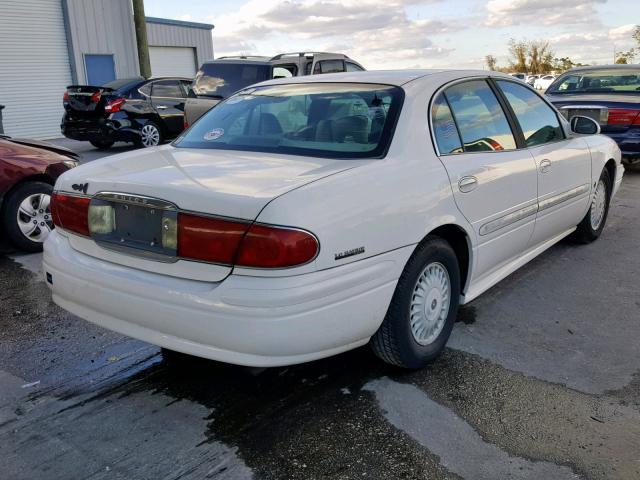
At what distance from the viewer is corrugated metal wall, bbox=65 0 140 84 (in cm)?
1922

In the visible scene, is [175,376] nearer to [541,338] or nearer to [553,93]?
[541,338]

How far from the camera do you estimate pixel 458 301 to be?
3.50 m

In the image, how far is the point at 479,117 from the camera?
3781mm

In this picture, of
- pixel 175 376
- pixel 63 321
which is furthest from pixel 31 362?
pixel 175 376

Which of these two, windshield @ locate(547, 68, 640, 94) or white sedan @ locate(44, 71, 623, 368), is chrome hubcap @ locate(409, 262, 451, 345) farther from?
windshield @ locate(547, 68, 640, 94)

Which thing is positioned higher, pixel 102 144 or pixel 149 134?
pixel 149 134

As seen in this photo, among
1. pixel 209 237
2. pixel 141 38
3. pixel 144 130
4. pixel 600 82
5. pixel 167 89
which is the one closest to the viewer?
pixel 209 237

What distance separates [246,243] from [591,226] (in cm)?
412

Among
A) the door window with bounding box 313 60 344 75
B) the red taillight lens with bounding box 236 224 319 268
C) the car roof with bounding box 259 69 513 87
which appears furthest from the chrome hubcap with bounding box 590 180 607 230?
the door window with bounding box 313 60 344 75

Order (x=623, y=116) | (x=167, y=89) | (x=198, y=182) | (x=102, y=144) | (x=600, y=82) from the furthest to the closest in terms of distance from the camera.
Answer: (x=102, y=144) < (x=167, y=89) < (x=600, y=82) < (x=623, y=116) < (x=198, y=182)

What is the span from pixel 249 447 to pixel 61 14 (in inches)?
769

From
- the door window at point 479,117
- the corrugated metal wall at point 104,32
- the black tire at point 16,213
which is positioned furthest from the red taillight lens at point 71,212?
the corrugated metal wall at point 104,32

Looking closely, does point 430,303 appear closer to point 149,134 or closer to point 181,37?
point 149,134

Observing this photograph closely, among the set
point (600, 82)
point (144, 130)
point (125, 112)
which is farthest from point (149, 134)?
point (600, 82)
